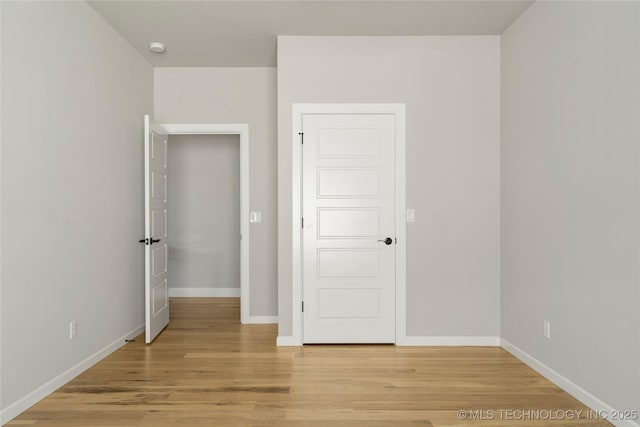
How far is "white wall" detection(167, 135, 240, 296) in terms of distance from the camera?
6.18m

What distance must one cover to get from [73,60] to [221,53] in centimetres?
147

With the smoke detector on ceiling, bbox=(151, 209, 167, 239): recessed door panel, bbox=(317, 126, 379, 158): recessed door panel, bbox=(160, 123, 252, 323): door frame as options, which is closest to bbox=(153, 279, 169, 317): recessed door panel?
bbox=(151, 209, 167, 239): recessed door panel

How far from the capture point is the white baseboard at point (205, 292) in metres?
6.16

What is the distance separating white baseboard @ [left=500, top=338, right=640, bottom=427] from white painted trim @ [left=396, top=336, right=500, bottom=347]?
0.15 meters

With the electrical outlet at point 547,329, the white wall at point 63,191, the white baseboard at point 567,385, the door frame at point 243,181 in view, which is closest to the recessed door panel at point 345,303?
the door frame at point 243,181

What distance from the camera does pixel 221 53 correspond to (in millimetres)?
4172

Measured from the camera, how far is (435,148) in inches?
150

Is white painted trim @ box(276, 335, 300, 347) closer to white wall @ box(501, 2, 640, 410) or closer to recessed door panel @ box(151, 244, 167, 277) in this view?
recessed door panel @ box(151, 244, 167, 277)

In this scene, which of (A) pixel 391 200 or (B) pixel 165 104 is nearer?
(A) pixel 391 200

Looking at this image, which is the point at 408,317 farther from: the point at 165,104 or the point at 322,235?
the point at 165,104

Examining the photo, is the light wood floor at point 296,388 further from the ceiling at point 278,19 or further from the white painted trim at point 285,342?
the ceiling at point 278,19

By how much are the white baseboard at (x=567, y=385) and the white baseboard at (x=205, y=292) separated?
3.87 meters

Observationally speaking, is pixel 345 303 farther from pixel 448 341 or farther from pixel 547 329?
pixel 547 329

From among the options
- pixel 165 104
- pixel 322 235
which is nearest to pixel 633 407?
pixel 322 235
